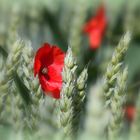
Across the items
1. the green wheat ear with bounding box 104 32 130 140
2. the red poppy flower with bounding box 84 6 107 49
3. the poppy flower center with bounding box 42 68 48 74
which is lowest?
the green wheat ear with bounding box 104 32 130 140

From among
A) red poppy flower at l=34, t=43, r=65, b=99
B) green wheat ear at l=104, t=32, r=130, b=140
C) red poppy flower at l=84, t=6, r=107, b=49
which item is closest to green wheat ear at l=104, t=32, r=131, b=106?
green wheat ear at l=104, t=32, r=130, b=140

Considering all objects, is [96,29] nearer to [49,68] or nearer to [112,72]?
[49,68]

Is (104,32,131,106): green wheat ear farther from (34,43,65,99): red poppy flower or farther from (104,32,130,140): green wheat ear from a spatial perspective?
(34,43,65,99): red poppy flower

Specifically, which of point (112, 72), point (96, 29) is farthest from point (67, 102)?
point (96, 29)

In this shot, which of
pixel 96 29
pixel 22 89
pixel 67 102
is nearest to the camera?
pixel 67 102

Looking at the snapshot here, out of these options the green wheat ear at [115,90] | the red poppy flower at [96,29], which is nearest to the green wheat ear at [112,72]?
the green wheat ear at [115,90]
